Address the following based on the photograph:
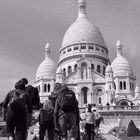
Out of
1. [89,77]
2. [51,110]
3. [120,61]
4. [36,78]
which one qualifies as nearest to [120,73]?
[120,61]

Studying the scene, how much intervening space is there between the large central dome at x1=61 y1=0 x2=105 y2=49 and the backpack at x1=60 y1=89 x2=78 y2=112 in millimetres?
85366

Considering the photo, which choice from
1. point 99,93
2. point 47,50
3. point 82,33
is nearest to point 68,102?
point 99,93

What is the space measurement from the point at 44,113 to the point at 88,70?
70492 mm

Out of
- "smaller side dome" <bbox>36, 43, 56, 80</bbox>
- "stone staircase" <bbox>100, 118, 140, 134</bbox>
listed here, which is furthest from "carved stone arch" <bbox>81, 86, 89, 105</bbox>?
"stone staircase" <bbox>100, 118, 140, 134</bbox>

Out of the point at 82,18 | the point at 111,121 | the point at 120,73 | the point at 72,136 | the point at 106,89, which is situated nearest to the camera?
the point at 72,136

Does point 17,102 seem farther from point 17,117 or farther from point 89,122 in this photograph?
point 89,122

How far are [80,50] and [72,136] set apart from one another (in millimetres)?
82948

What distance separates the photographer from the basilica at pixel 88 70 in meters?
80.8

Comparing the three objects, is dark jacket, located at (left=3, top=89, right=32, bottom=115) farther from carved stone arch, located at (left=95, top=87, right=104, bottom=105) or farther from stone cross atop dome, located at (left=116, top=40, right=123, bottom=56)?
stone cross atop dome, located at (left=116, top=40, right=123, bottom=56)

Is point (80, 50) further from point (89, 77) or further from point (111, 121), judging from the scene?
point (111, 121)

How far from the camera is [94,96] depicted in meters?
81.4

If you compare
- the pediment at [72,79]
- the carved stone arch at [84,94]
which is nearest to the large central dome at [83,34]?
the pediment at [72,79]

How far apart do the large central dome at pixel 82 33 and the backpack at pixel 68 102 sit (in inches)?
3361

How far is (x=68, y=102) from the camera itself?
11.2m
